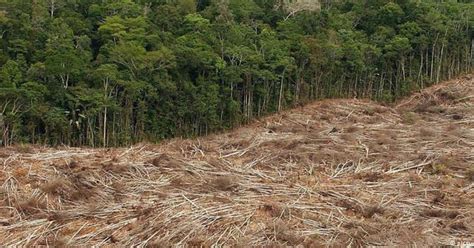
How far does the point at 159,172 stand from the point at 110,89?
6003 millimetres

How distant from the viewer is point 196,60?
13.6 metres

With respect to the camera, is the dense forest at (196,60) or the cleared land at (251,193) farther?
the dense forest at (196,60)

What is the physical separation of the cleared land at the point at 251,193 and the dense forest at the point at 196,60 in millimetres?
3827

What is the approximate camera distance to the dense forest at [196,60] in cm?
1194

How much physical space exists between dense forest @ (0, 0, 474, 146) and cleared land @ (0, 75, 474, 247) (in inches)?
151

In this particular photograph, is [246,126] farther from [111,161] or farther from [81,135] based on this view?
[111,161]

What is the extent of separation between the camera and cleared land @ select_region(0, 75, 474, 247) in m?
5.05

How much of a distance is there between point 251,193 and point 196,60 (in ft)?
25.3

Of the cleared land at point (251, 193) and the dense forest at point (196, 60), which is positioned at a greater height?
the dense forest at point (196, 60)

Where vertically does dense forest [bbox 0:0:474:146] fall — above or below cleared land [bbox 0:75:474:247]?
above

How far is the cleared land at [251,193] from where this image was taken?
16.6 ft

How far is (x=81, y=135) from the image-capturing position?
40.3ft

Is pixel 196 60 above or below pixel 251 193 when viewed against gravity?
above

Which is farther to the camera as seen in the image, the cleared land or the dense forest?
the dense forest
